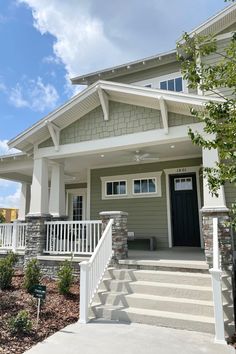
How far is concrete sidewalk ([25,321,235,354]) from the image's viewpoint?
373 centimetres

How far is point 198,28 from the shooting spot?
927 cm

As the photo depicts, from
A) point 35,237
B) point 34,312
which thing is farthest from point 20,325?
point 35,237

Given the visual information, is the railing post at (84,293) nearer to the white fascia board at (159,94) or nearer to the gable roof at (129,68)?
the white fascia board at (159,94)

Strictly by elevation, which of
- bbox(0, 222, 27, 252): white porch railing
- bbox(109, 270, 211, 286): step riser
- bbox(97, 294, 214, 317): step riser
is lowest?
bbox(97, 294, 214, 317): step riser

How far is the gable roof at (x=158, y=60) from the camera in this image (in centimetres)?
892

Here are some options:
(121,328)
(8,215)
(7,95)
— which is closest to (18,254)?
(121,328)

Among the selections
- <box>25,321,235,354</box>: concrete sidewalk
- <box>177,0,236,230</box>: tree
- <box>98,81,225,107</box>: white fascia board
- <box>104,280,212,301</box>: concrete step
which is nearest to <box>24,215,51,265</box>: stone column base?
<box>104,280,212,301</box>: concrete step

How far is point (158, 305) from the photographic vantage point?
5023 millimetres

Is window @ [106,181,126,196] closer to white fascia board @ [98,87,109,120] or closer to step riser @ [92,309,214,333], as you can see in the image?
white fascia board @ [98,87,109,120]

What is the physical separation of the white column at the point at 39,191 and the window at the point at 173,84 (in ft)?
17.4

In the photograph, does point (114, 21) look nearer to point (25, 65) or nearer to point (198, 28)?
point (198, 28)

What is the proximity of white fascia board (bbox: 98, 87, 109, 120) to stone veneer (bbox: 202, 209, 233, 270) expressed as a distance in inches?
147

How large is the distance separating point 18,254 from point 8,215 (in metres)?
21.1

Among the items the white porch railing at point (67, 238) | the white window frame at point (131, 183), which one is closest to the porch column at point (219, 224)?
the white porch railing at point (67, 238)
